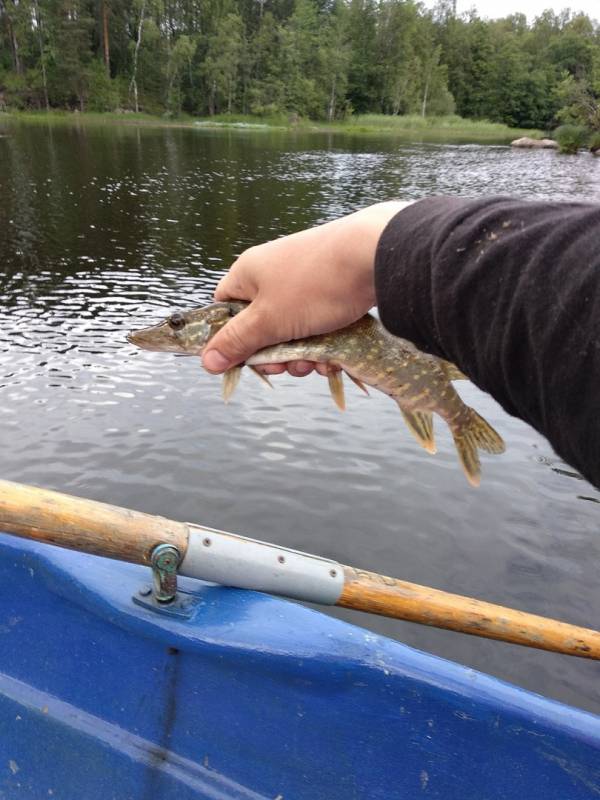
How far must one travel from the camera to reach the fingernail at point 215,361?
2.35 meters

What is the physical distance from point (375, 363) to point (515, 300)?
4.60 ft

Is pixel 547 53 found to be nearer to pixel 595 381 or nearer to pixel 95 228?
pixel 95 228

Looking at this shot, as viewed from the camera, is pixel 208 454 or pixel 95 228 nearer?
pixel 208 454

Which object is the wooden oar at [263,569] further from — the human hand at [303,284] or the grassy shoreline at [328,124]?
the grassy shoreline at [328,124]

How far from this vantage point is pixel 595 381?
1.03 m

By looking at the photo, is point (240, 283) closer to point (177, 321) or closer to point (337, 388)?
point (177, 321)

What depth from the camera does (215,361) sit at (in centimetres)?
237

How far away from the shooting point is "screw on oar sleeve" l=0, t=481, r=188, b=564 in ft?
6.81

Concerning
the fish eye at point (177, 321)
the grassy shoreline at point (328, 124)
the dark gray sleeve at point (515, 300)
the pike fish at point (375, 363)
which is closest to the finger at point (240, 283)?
the pike fish at point (375, 363)

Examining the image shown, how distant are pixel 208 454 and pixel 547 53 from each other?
126365 millimetres

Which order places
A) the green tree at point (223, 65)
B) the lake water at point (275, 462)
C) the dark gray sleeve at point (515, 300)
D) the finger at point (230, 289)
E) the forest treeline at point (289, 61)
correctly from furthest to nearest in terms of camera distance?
the green tree at point (223, 65) → the forest treeline at point (289, 61) → the lake water at point (275, 462) → the finger at point (230, 289) → the dark gray sleeve at point (515, 300)

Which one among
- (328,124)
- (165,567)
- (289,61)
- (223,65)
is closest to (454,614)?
(165,567)

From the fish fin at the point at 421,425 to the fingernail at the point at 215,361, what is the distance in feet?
2.70

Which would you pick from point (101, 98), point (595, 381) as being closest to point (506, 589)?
point (595, 381)
